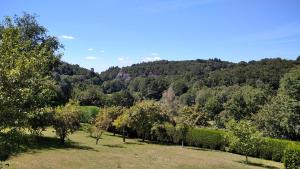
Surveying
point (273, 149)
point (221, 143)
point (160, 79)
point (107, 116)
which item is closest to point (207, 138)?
point (221, 143)

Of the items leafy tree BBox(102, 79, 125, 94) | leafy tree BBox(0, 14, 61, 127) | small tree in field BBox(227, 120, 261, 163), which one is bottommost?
small tree in field BBox(227, 120, 261, 163)

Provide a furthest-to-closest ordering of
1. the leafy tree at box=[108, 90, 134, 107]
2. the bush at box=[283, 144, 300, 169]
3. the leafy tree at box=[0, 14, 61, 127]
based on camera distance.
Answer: the leafy tree at box=[108, 90, 134, 107] < the bush at box=[283, 144, 300, 169] < the leafy tree at box=[0, 14, 61, 127]

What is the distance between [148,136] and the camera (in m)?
43.2

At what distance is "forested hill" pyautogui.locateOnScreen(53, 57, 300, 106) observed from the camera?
282 ft

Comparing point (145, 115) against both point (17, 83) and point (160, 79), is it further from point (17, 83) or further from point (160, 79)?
point (160, 79)

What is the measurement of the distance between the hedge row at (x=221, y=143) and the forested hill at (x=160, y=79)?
80.8ft

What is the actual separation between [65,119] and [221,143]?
1694cm

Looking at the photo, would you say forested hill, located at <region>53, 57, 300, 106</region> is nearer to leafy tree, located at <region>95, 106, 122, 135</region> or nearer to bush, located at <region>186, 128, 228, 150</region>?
leafy tree, located at <region>95, 106, 122, 135</region>

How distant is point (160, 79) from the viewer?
13512cm

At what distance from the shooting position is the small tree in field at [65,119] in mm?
30656

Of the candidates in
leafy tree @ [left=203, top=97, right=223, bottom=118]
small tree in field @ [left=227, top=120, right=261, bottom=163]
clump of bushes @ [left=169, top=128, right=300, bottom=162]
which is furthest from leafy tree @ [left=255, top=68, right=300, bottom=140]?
leafy tree @ [left=203, top=97, right=223, bottom=118]

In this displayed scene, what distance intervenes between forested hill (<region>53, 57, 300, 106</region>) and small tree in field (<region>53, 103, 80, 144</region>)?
77.8 feet

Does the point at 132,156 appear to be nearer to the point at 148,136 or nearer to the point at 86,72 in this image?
the point at 148,136

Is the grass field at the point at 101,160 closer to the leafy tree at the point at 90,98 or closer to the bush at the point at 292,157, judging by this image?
the bush at the point at 292,157
